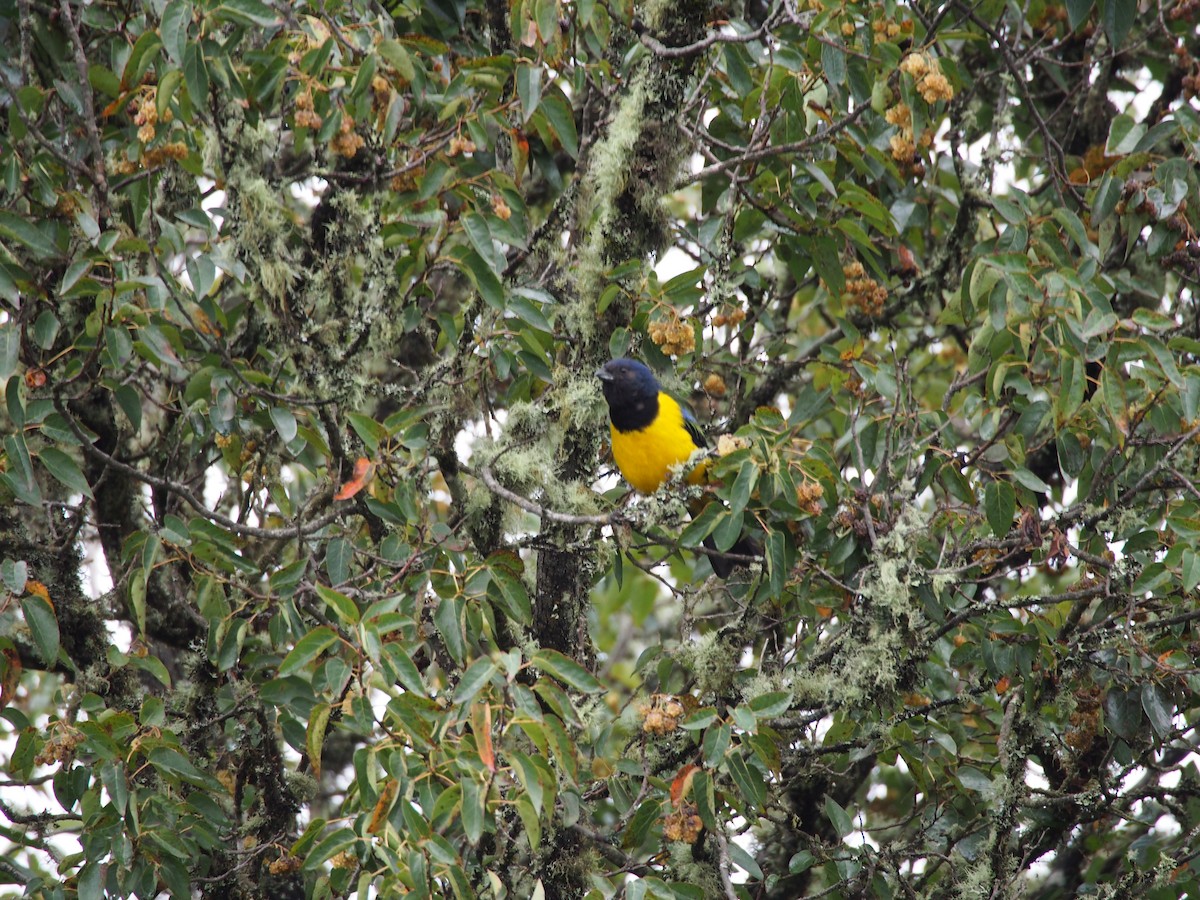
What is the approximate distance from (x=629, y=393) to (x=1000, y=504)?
133 cm

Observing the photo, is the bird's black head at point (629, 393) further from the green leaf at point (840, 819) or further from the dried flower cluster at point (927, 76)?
the green leaf at point (840, 819)

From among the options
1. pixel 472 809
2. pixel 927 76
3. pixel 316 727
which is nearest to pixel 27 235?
pixel 316 727

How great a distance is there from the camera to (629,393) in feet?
13.5

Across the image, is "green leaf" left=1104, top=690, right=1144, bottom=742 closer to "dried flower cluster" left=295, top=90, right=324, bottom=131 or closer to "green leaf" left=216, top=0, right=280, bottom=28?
"dried flower cluster" left=295, top=90, right=324, bottom=131

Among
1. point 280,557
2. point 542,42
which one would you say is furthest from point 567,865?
point 542,42

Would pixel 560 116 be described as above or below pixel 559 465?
above

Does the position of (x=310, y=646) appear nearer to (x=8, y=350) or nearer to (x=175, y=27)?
(x=8, y=350)

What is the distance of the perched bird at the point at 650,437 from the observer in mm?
4227

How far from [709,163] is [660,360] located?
0.96 m

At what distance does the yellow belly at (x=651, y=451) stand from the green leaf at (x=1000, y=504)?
1.22 m

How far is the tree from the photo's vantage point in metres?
3.12

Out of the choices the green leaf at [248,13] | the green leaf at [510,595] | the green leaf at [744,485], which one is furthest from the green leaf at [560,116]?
the green leaf at [510,595]

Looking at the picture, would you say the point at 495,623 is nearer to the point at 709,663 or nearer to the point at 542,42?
the point at 709,663

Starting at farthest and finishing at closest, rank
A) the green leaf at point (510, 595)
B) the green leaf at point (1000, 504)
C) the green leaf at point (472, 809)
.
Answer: the green leaf at point (1000, 504), the green leaf at point (510, 595), the green leaf at point (472, 809)
